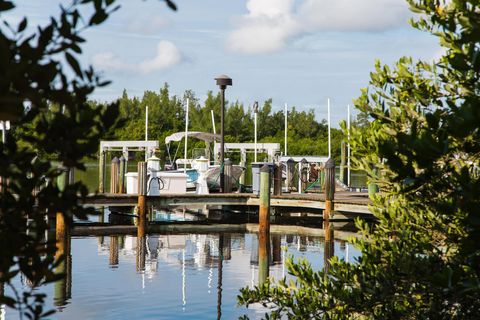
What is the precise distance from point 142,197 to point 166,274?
6.37 metres

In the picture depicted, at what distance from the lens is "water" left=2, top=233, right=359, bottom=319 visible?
575 inches

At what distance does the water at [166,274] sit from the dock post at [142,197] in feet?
1.85

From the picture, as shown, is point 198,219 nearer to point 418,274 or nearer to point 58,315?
point 58,315

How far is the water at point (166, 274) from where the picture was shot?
14602 mm

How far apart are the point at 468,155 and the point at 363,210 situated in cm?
1866

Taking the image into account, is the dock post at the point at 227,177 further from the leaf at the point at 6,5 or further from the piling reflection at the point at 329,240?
the leaf at the point at 6,5

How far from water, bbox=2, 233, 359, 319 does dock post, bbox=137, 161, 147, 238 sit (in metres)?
0.56

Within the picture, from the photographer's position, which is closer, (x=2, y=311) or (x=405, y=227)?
(x=405, y=227)

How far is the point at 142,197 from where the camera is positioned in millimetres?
24250

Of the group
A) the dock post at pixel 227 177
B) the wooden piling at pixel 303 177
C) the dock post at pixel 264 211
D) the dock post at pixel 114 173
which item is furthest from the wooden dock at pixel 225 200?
the wooden piling at pixel 303 177

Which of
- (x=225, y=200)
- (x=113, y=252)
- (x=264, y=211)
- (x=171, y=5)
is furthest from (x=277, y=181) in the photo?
(x=171, y=5)

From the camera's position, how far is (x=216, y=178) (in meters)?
28.7

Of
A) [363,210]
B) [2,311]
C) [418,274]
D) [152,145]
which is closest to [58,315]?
[2,311]

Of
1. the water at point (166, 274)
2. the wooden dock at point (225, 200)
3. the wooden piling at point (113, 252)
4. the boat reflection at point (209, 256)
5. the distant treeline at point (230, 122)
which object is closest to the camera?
the water at point (166, 274)
